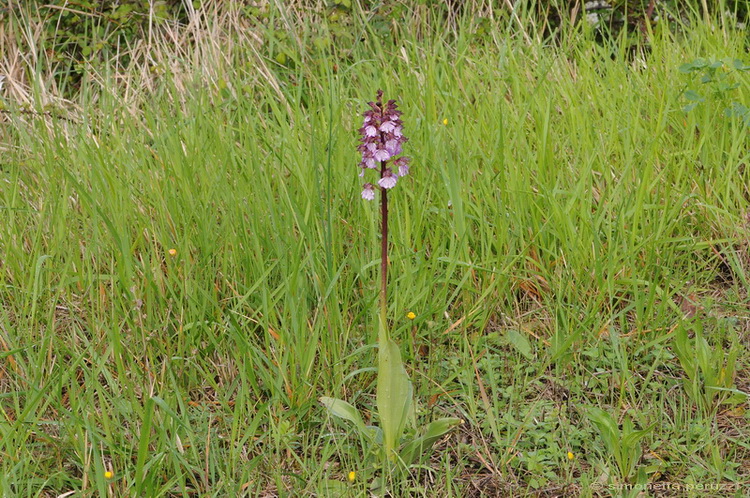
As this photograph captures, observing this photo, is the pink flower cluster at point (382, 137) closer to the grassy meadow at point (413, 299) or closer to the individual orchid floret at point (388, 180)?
the individual orchid floret at point (388, 180)

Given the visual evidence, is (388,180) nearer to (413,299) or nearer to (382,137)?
(382,137)

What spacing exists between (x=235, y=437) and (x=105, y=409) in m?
0.30

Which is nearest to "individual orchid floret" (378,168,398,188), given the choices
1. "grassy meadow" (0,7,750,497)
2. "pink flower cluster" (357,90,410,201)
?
"pink flower cluster" (357,90,410,201)

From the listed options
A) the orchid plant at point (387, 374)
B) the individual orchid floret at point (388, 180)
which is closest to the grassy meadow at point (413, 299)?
the orchid plant at point (387, 374)

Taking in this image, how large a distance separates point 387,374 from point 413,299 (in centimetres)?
46

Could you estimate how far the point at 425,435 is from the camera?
1.72 meters

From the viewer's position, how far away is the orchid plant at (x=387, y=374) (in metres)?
1.55

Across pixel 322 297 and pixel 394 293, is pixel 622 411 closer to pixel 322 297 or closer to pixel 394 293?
pixel 394 293

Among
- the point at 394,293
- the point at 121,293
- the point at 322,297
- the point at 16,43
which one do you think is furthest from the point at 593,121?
the point at 16,43

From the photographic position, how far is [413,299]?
2.07m

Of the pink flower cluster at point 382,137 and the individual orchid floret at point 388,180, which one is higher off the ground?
the pink flower cluster at point 382,137

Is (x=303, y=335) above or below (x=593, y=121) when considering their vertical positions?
below

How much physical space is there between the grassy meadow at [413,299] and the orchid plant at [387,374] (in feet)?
0.22

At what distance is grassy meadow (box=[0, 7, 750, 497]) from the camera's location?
1745mm
